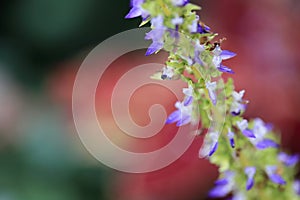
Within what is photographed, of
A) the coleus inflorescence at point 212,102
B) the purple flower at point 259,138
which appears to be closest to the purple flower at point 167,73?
the coleus inflorescence at point 212,102

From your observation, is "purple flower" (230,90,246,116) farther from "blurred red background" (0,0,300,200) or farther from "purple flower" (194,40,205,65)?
"blurred red background" (0,0,300,200)

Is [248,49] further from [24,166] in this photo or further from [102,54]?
[24,166]

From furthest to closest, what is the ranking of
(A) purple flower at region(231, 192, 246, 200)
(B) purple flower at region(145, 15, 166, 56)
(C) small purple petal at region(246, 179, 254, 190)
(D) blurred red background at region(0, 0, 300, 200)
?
(D) blurred red background at region(0, 0, 300, 200)
(A) purple flower at region(231, 192, 246, 200)
(C) small purple petal at region(246, 179, 254, 190)
(B) purple flower at region(145, 15, 166, 56)

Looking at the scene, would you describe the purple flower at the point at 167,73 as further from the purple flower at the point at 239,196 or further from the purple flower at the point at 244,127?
the purple flower at the point at 239,196

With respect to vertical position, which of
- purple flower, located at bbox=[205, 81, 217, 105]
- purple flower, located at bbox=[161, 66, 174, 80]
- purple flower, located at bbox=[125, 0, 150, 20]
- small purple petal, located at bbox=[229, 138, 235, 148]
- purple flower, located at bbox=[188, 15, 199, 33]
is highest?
purple flower, located at bbox=[125, 0, 150, 20]

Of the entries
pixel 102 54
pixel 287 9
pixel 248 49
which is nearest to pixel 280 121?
pixel 248 49

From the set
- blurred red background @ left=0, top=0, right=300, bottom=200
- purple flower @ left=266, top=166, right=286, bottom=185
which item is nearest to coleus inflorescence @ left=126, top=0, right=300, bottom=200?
purple flower @ left=266, top=166, right=286, bottom=185

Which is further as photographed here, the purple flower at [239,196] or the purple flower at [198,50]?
the purple flower at [239,196]
